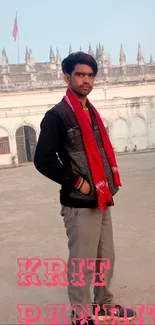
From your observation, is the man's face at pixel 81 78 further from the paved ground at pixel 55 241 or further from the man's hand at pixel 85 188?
the paved ground at pixel 55 241

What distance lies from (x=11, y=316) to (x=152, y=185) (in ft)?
20.5

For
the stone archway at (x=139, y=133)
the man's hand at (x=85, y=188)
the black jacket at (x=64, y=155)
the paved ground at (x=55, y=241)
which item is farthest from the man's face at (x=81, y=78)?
the stone archway at (x=139, y=133)

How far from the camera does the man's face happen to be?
228 cm

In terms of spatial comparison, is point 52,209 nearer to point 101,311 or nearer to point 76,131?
point 101,311

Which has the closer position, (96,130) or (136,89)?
A: (96,130)

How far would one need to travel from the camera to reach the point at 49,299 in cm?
306

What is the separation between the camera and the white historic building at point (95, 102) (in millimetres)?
18781

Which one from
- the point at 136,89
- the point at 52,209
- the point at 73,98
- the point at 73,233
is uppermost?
the point at 136,89

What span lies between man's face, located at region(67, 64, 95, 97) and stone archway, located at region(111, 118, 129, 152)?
709 inches

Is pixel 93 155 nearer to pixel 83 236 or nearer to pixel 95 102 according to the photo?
pixel 83 236

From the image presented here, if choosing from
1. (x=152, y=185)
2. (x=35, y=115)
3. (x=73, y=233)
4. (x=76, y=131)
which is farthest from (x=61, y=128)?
(x=35, y=115)

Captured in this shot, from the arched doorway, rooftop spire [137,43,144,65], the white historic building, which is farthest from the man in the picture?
rooftop spire [137,43,144,65]

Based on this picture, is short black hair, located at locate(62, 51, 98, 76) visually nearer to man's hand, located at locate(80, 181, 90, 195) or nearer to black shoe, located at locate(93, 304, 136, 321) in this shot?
man's hand, located at locate(80, 181, 90, 195)

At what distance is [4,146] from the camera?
1877 cm
